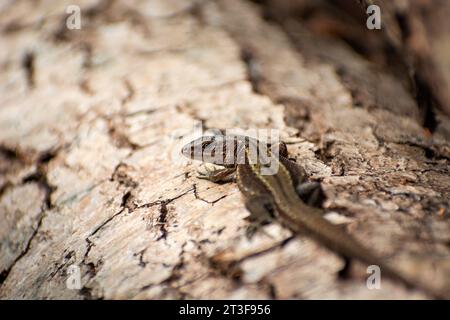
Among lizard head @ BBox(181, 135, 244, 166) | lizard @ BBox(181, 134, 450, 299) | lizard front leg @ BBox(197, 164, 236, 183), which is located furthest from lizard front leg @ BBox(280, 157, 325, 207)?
lizard head @ BBox(181, 135, 244, 166)

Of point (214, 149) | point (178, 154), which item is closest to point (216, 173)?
point (214, 149)

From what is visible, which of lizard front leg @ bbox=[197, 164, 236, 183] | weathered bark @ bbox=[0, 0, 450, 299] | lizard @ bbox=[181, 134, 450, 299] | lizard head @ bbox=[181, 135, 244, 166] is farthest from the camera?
lizard head @ bbox=[181, 135, 244, 166]

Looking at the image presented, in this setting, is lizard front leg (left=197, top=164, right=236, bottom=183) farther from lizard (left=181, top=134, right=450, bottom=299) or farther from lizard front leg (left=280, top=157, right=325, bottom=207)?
lizard front leg (left=280, top=157, right=325, bottom=207)

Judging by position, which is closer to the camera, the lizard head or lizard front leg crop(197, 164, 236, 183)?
lizard front leg crop(197, 164, 236, 183)

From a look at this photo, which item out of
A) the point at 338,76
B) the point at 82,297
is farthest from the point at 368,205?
the point at 338,76

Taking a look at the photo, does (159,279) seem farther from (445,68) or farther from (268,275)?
(445,68)

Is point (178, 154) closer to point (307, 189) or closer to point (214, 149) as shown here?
point (214, 149)
